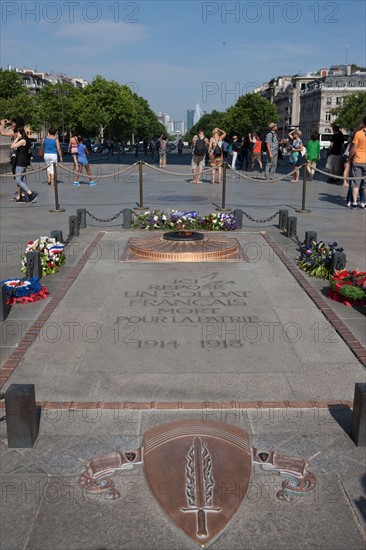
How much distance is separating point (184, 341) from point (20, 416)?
2327mm

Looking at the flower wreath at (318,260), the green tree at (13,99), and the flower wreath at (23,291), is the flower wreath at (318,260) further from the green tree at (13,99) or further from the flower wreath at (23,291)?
the green tree at (13,99)

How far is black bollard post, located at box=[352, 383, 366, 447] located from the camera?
13.3ft

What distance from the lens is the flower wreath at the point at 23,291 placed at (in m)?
7.28

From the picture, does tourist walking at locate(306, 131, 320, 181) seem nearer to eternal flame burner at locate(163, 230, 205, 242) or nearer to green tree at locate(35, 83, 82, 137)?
eternal flame burner at locate(163, 230, 205, 242)

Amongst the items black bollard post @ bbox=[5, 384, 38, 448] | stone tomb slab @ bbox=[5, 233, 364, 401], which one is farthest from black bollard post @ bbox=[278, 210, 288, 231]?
A: black bollard post @ bbox=[5, 384, 38, 448]

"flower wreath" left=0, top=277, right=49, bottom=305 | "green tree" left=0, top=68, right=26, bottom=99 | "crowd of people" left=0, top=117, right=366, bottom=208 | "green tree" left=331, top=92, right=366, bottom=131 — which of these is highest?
"green tree" left=0, top=68, right=26, bottom=99

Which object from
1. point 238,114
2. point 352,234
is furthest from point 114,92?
point 352,234

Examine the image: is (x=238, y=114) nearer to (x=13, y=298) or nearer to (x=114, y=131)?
(x=114, y=131)

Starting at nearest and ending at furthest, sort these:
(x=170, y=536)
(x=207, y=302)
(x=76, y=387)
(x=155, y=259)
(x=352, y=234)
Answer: (x=170, y=536)
(x=76, y=387)
(x=207, y=302)
(x=155, y=259)
(x=352, y=234)

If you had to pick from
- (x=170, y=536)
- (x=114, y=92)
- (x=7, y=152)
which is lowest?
(x=170, y=536)

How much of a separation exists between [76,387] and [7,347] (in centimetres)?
125

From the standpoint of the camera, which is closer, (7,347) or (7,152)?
(7,347)

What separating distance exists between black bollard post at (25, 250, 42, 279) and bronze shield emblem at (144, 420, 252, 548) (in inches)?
169

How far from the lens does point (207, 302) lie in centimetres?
727
